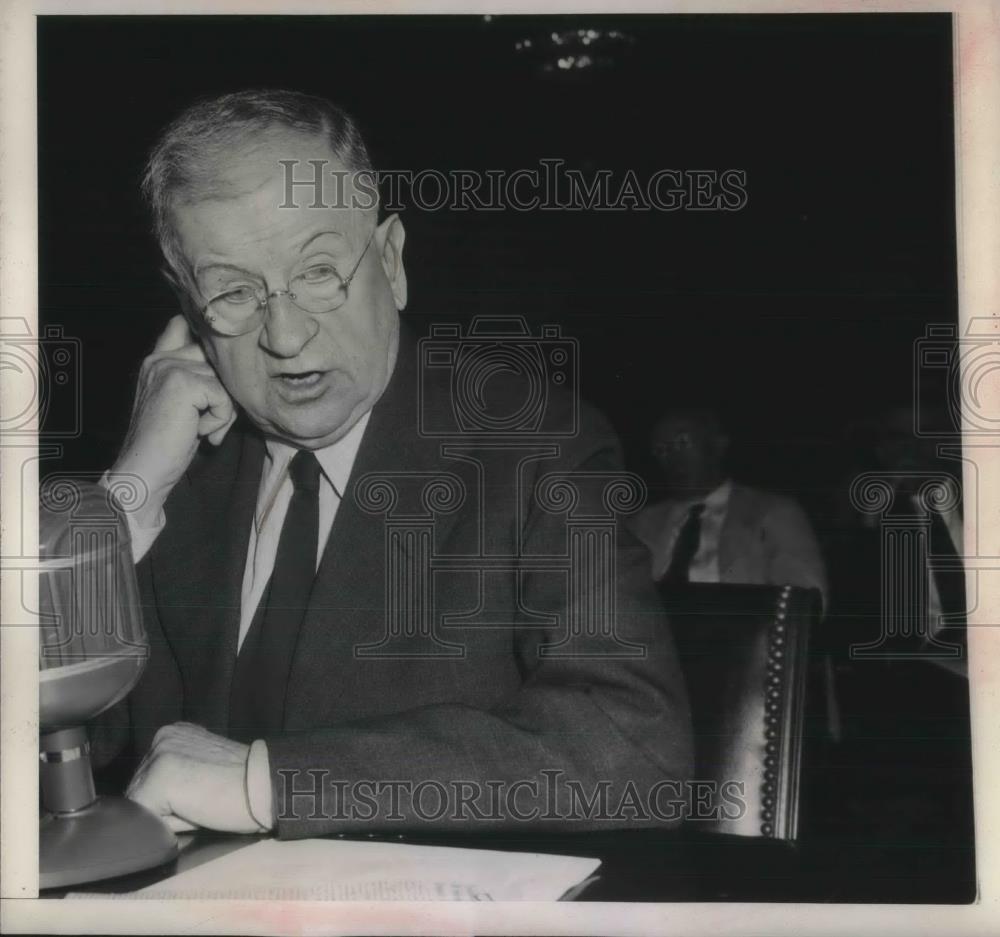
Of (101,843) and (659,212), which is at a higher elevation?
(659,212)

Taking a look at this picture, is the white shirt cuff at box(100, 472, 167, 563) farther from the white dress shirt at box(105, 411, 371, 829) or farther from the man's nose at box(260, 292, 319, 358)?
the man's nose at box(260, 292, 319, 358)

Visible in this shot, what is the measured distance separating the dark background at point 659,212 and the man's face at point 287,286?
9cm

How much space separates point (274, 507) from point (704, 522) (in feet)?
2.70

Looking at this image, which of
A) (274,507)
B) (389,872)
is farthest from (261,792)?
(274,507)

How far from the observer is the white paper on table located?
2002 millimetres

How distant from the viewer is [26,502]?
6.97 ft

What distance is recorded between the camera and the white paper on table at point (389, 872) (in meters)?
2.00

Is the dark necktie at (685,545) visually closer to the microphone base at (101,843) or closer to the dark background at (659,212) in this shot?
the dark background at (659,212)

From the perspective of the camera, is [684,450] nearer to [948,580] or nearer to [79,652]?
[948,580]

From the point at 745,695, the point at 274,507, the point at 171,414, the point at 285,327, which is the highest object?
the point at 285,327

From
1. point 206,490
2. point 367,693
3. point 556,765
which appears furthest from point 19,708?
point 556,765

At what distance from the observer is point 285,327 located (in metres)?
2.01

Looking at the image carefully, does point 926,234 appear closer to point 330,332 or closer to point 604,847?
point 330,332

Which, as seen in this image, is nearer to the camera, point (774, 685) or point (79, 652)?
point (774, 685)
